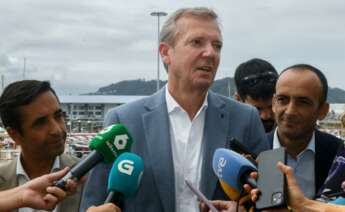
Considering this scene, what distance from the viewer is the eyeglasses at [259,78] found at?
4.30 m

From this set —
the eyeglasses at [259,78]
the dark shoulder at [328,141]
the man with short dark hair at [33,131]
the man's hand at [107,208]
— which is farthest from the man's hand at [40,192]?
the eyeglasses at [259,78]

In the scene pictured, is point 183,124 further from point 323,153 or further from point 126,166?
point 323,153

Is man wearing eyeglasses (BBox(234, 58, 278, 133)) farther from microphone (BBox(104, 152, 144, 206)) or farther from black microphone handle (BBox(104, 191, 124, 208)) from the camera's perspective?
black microphone handle (BBox(104, 191, 124, 208))

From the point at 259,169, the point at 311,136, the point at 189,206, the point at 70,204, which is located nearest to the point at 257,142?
the point at 311,136

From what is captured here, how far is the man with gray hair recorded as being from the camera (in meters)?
2.96

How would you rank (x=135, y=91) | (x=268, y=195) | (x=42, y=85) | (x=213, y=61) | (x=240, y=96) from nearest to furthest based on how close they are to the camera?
(x=268, y=195)
(x=213, y=61)
(x=42, y=85)
(x=240, y=96)
(x=135, y=91)

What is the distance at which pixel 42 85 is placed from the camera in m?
3.24

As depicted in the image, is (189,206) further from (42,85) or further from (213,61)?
(42,85)

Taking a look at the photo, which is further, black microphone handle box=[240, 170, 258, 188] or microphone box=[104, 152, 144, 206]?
microphone box=[104, 152, 144, 206]

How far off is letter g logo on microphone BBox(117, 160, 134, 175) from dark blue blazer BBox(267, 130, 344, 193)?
1.19 m

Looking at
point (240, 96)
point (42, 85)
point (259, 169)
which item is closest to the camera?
point (259, 169)

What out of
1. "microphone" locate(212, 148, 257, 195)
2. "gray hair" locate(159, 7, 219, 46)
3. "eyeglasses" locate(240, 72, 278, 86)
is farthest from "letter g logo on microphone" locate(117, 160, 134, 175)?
"eyeglasses" locate(240, 72, 278, 86)

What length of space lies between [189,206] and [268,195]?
3.18 ft

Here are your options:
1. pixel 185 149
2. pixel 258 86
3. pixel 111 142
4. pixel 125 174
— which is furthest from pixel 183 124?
pixel 258 86
